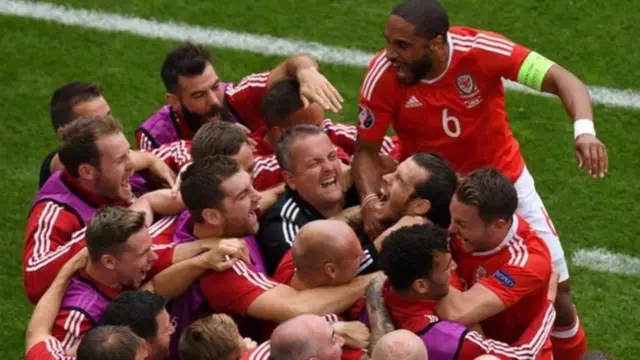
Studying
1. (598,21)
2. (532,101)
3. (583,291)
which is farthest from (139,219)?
(598,21)

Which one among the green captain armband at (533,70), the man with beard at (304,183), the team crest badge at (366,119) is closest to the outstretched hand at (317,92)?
the team crest badge at (366,119)

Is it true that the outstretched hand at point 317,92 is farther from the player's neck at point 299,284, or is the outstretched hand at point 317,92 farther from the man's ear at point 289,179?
the player's neck at point 299,284

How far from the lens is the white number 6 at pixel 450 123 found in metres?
7.53

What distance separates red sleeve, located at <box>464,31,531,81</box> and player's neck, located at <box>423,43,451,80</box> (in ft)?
0.27

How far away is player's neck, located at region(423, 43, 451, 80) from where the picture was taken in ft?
24.3

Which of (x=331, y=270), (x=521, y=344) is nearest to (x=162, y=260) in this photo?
(x=331, y=270)

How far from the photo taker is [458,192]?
6422mm

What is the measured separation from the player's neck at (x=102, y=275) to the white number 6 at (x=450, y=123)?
1986 millimetres

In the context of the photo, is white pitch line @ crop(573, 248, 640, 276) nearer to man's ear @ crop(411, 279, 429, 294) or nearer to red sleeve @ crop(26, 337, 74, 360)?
man's ear @ crop(411, 279, 429, 294)

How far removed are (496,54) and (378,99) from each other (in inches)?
25.9

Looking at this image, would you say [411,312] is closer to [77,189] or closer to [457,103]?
[457,103]

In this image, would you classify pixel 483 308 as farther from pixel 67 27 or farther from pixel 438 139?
pixel 67 27

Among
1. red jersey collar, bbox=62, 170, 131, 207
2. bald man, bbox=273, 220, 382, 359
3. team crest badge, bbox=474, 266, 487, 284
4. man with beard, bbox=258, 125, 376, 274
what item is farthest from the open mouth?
red jersey collar, bbox=62, 170, 131, 207

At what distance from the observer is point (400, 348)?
18.1 feet
